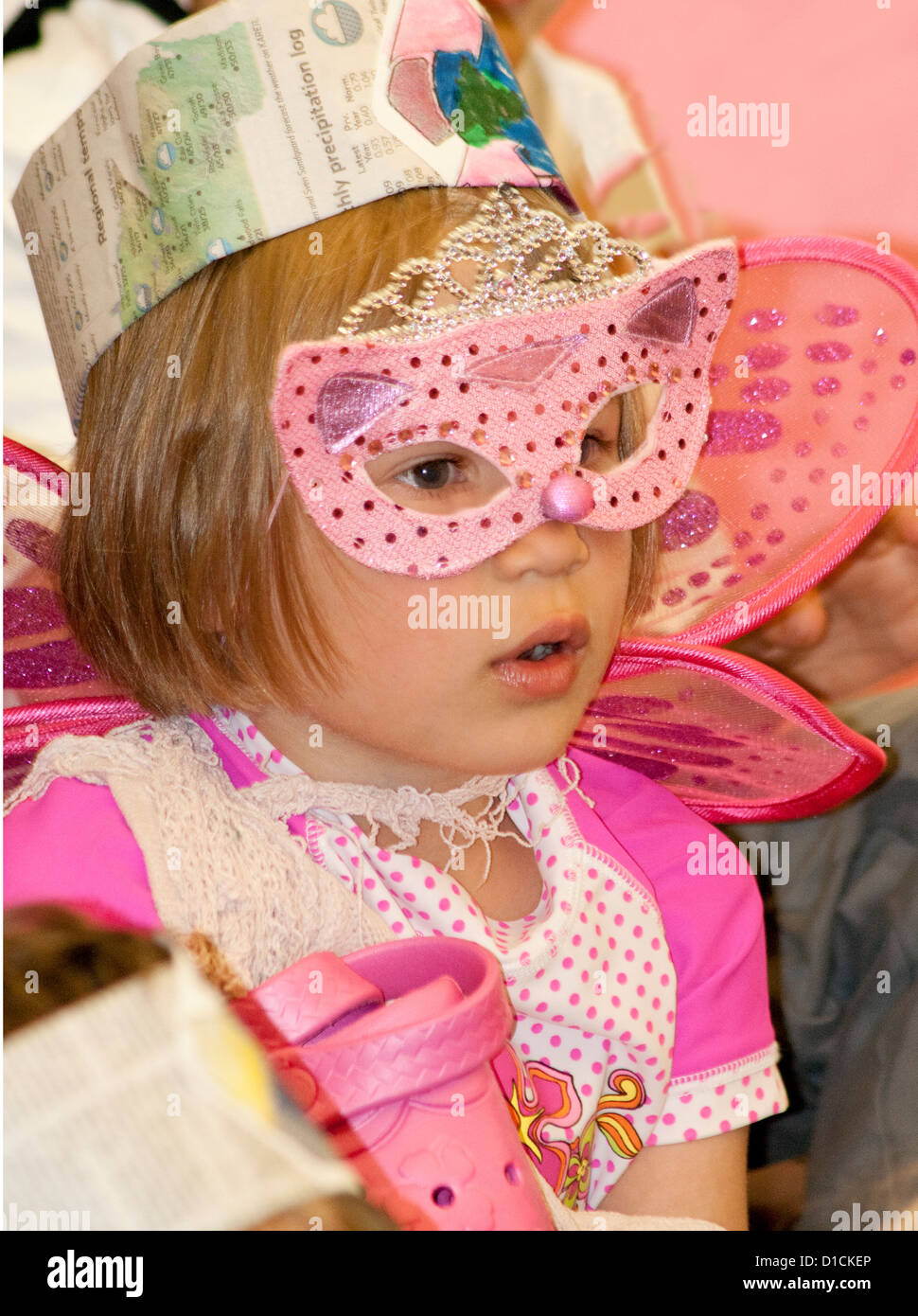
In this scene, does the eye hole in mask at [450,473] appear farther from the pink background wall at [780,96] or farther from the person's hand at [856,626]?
the pink background wall at [780,96]

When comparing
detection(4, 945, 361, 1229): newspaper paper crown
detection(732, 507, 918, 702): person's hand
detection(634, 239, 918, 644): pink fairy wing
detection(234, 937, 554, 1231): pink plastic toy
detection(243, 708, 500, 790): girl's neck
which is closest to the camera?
detection(4, 945, 361, 1229): newspaper paper crown

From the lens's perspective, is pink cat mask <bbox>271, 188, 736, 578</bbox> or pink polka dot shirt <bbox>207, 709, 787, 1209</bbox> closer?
pink cat mask <bbox>271, 188, 736, 578</bbox>

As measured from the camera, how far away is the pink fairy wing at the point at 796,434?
0.90 meters

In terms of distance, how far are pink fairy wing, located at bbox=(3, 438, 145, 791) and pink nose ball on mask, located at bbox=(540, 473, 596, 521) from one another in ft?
1.04

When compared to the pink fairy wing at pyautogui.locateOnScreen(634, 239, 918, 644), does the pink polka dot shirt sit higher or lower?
lower

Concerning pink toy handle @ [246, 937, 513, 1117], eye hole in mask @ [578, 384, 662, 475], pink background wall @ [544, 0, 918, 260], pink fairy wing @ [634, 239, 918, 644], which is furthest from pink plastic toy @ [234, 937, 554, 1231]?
pink background wall @ [544, 0, 918, 260]

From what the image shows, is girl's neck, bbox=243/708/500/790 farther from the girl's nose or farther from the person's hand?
the person's hand

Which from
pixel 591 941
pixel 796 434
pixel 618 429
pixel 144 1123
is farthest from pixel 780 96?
pixel 144 1123

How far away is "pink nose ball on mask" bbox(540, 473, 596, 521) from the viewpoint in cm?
68

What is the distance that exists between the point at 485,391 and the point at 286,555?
0.14 metres

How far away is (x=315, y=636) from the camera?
72cm

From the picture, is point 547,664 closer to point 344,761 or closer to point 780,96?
point 344,761

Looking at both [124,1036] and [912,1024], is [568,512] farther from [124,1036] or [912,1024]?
[912,1024]

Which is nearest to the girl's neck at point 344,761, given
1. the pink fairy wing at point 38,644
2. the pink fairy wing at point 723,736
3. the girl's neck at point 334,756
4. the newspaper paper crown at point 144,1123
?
the girl's neck at point 334,756
